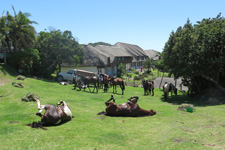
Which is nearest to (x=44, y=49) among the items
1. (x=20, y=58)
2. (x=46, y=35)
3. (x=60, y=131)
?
(x=46, y=35)

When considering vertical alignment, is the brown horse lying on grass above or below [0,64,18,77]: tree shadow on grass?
below

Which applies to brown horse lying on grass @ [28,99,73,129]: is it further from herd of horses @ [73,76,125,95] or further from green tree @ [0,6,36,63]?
green tree @ [0,6,36,63]

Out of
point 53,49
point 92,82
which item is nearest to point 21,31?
point 53,49

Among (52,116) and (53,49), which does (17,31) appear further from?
(52,116)

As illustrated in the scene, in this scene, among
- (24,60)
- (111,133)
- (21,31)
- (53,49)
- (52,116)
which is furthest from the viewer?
(53,49)

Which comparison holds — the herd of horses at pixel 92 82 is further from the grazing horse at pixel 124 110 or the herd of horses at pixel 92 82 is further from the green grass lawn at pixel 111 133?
the green grass lawn at pixel 111 133

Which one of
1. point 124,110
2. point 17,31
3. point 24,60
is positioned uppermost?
point 17,31

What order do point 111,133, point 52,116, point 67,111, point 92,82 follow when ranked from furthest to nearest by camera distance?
point 92,82 < point 67,111 < point 52,116 < point 111,133

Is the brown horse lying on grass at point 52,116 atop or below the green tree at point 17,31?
below

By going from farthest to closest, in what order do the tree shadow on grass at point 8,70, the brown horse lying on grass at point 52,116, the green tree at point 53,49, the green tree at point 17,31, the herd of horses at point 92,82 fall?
the green tree at point 53,49
the green tree at point 17,31
the tree shadow on grass at point 8,70
the herd of horses at point 92,82
the brown horse lying on grass at point 52,116

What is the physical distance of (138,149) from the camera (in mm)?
6254

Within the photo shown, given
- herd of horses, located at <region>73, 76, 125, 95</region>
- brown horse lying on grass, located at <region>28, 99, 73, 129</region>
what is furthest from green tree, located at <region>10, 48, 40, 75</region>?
brown horse lying on grass, located at <region>28, 99, 73, 129</region>

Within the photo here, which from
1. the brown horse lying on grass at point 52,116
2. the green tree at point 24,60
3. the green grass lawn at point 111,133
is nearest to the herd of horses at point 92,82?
the green tree at point 24,60

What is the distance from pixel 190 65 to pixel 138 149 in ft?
52.9
